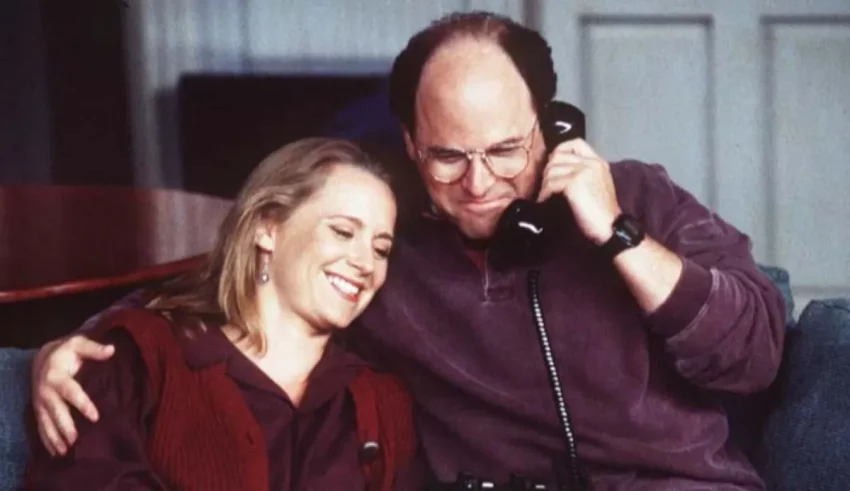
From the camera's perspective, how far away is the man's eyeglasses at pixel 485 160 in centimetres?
120

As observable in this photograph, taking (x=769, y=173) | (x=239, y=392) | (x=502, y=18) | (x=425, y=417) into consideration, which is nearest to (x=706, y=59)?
(x=769, y=173)

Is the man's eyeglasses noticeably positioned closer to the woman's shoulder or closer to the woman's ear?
the woman's ear

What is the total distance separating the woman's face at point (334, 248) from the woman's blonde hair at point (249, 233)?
0.05 ft

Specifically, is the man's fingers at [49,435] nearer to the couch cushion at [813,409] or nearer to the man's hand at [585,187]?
the man's hand at [585,187]

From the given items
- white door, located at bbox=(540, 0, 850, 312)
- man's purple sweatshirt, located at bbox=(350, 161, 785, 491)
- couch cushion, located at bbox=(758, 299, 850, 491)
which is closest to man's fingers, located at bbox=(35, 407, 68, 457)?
man's purple sweatshirt, located at bbox=(350, 161, 785, 491)

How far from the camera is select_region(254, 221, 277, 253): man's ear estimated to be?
3.87 ft

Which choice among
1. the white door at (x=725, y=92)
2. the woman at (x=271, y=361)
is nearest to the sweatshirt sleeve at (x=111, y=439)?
the woman at (x=271, y=361)

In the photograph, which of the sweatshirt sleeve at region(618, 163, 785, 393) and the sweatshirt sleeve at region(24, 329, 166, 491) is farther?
the sweatshirt sleeve at region(618, 163, 785, 393)

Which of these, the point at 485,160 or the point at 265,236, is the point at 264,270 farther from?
the point at 485,160

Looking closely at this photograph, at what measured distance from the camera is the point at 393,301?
4.17 ft

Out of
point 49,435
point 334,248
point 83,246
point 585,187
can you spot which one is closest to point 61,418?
point 49,435

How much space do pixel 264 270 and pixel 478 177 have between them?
0.78 ft

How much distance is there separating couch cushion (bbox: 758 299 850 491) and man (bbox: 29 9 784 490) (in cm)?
4

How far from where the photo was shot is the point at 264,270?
1.18 meters
